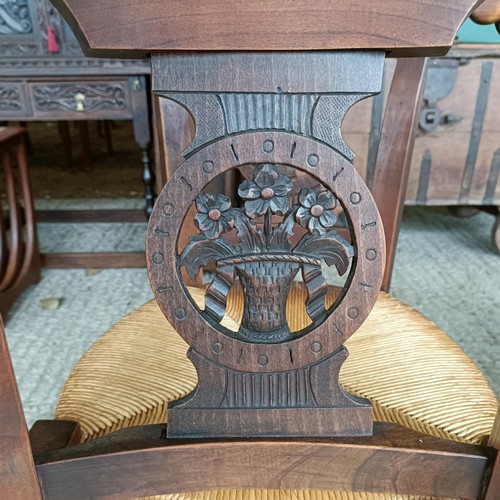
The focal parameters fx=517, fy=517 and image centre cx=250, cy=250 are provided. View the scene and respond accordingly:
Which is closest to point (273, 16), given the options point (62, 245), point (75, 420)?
point (75, 420)

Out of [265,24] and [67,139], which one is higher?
[265,24]

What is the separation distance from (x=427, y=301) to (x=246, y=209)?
125 cm

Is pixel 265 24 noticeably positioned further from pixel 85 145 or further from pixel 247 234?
pixel 85 145

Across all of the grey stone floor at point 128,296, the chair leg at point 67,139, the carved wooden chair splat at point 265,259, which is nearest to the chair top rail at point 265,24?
the carved wooden chair splat at point 265,259

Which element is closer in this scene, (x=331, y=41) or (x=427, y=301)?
(x=331, y=41)

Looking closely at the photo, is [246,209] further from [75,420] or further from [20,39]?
[20,39]

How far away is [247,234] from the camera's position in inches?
13.1

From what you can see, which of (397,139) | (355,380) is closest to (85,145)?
(397,139)

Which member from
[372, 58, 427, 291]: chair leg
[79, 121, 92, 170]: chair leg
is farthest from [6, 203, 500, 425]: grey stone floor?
[79, 121, 92, 170]: chair leg

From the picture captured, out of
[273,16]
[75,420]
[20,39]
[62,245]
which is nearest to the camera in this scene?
[273,16]

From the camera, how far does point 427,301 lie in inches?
57.6

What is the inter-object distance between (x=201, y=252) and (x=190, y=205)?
0.12 ft

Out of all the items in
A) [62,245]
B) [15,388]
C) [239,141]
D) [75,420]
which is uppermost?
[239,141]

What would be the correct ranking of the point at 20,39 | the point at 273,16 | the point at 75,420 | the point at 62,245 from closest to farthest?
the point at 273,16 → the point at 75,420 → the point at 20,39 → the point at 62,245
